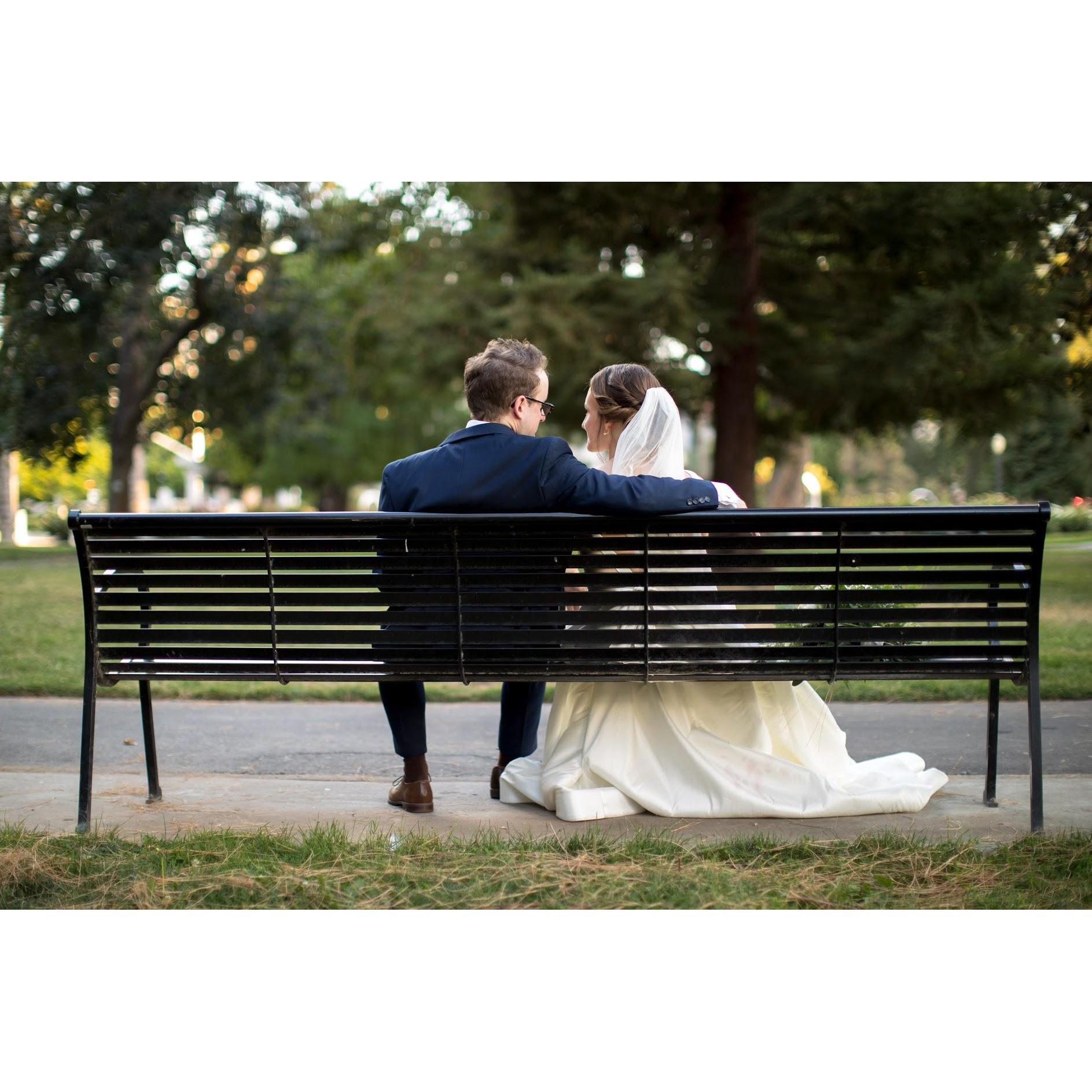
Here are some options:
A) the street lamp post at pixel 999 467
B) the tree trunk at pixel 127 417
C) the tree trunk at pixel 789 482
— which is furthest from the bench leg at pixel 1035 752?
the street lamp post at pixel 999 467

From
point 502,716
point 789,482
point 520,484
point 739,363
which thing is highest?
point 739,363

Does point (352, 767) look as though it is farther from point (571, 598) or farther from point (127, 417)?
point (127, 417)

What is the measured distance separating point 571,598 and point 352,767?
5.32ft

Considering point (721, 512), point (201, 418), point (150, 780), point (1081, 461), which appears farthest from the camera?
point (1081, 461)

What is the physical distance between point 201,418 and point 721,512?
2217cm

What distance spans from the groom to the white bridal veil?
19cm

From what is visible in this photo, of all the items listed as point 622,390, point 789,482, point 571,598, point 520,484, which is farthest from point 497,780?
point 789,482

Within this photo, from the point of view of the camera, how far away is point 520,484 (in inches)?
150

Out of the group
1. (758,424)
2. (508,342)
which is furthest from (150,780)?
(758,424)

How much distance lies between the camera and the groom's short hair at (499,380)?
3.96 m

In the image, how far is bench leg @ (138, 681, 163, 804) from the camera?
4.24 meters

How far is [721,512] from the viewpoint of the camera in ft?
12.0

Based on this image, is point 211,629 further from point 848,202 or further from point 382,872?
point 848,202

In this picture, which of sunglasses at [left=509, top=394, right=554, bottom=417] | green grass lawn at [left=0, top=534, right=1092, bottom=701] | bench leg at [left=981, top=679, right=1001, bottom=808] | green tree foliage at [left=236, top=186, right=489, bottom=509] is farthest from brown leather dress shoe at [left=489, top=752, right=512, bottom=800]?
green tree foliage at [left=236, top=186, right=489, bottom=509]
